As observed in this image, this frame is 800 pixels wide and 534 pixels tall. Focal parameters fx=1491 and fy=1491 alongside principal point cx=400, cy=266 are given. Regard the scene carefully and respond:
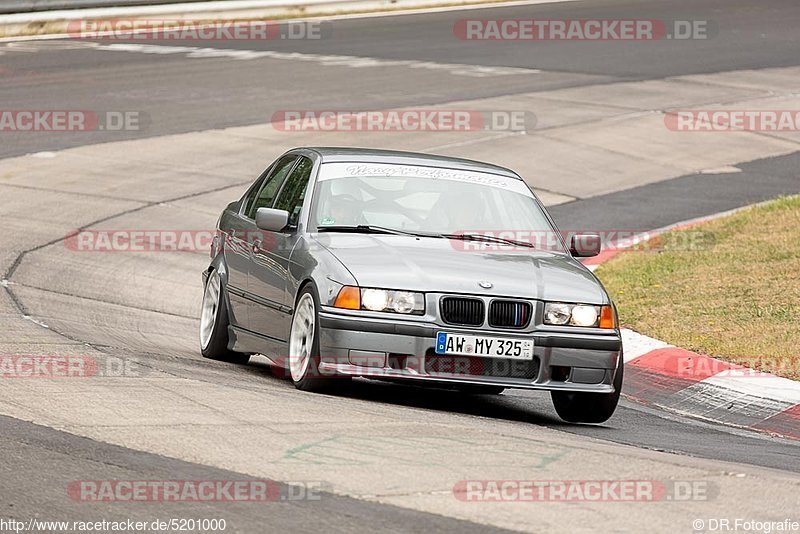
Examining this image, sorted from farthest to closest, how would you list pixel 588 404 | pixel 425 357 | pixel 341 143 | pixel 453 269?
pixel 341 143 < pixel 588 404 < pixel 453 269 < pixel 425 357

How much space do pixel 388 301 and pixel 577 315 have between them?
1096 mm

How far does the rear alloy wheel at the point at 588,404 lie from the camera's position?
8.64 m

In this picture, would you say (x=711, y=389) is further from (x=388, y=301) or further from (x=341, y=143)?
(x=341, y=143)

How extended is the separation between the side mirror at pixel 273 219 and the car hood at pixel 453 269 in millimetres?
257

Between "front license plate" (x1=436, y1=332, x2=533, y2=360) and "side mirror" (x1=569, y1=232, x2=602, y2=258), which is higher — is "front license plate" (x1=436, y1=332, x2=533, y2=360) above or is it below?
below

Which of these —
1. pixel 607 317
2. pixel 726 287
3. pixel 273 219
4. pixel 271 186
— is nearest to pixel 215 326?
pixel 271 186

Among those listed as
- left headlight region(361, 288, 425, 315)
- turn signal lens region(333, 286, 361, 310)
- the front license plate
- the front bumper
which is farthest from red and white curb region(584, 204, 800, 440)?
turn signal lens region(333, 286, 361, 310)

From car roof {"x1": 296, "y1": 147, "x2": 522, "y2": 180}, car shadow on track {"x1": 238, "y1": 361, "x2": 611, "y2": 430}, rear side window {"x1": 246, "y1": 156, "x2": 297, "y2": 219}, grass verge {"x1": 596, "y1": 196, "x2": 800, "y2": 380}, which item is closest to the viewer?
car shadow on track {"x1": 238, "y1": 361, "x2": 611, "y2": 430}

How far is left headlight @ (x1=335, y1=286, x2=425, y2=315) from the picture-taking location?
8.23 m

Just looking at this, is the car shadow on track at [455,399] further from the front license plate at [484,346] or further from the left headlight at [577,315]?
the left headlight at [577,315]

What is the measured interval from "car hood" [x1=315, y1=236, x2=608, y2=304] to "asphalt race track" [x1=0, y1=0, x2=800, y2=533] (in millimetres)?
734

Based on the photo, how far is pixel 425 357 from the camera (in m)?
8.18

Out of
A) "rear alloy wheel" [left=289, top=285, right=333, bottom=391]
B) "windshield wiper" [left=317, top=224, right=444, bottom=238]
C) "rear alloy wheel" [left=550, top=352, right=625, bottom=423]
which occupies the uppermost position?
"windshield wiper" [left=317, top=224, right=444, bottom=238]

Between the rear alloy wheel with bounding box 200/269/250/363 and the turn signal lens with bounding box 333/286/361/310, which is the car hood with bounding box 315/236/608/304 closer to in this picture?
the turn signal lens with bounding box 333/286/361/310
